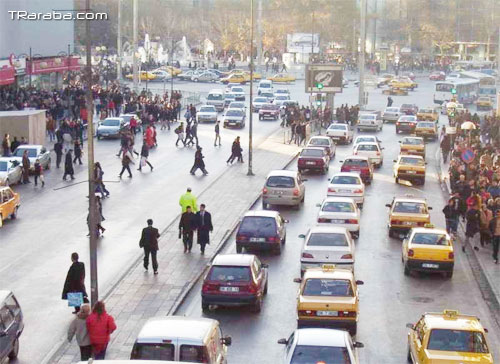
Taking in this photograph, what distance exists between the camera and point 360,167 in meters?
46.6

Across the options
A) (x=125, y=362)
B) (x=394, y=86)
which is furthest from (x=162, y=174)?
(x=394, y=86)

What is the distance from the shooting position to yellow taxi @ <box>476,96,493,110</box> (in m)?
96.6

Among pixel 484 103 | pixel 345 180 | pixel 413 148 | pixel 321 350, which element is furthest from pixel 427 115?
pixel 321 350

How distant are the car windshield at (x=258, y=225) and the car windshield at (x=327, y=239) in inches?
108

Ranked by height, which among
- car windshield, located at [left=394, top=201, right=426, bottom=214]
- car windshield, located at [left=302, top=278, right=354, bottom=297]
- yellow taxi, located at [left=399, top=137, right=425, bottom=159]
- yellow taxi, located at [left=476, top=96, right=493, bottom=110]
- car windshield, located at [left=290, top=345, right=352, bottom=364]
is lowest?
yellow taxi, located at [left=476, top=96, right=493, bottom=110]

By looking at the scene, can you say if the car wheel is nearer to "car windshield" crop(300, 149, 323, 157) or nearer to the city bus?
"car windshield" crop(300, 149, 323, 157)

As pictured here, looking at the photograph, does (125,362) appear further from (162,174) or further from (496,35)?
(496,35)

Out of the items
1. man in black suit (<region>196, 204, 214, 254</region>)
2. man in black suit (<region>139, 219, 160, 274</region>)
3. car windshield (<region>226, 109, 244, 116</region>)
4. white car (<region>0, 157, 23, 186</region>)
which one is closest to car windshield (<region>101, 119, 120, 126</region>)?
car windshield (<region>226, 109, 244, 116</region>)

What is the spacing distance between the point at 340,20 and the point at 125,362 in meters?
138

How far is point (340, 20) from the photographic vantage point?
489ft

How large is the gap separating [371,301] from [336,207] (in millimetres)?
7972

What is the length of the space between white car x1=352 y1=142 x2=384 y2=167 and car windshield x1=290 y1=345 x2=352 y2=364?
34.7 meters

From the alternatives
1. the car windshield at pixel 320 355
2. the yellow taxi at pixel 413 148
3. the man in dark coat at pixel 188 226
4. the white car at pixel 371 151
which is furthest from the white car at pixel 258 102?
the car windshield at pixel 320 355

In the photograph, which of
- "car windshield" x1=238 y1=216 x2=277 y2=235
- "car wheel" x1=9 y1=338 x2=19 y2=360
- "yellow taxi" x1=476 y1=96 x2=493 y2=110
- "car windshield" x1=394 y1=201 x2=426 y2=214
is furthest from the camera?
"yellow taxi" x1=476 y1=96 x2=493 y2=110
